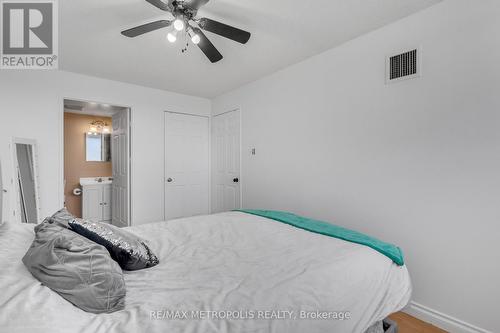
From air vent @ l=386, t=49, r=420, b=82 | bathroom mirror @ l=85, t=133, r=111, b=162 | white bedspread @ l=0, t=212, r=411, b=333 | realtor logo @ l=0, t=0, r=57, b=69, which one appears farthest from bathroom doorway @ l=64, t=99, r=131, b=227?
air vent @ l=386, t=49, r=420, b=82

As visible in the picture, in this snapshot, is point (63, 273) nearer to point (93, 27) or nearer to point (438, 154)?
point (93, 27)

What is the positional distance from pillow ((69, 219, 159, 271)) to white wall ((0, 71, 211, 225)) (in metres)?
1.81

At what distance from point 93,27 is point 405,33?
9.02ft

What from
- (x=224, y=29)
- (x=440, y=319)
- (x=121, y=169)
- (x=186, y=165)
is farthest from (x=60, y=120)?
(x=440, y=319)

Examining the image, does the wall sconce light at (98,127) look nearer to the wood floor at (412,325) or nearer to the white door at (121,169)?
the white door at (121,169)

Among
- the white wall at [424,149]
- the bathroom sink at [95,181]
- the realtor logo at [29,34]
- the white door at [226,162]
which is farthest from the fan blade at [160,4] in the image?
the bathroom sink at [95,181]

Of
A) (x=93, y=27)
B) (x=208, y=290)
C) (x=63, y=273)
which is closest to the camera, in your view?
(x=63, y=273)

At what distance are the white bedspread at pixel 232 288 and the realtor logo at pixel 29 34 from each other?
1.74 m

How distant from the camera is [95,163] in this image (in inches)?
203

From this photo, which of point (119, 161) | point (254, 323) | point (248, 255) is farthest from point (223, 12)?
point (119, 161)

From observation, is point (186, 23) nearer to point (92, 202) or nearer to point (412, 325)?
point (412, 325)

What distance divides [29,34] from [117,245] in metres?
2.38

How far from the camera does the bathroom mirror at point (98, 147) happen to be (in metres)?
5.05

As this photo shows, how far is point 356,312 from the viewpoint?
3.77 feet
